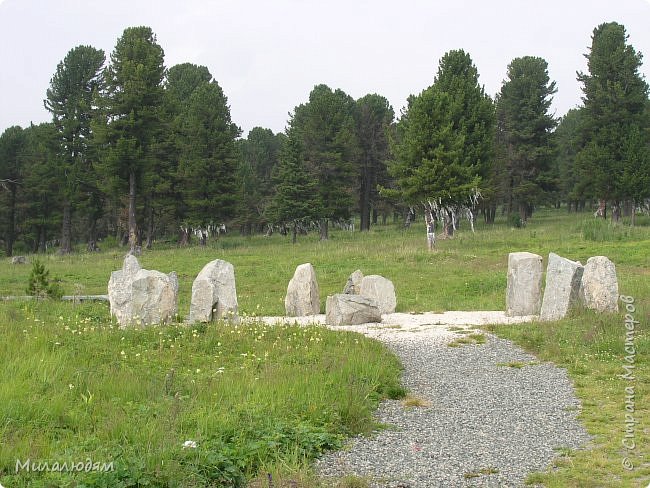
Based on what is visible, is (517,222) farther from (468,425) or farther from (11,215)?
(11,215)

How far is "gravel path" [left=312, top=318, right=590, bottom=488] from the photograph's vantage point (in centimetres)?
621

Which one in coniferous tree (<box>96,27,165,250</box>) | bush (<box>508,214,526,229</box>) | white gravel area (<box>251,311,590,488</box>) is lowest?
white gravel area (<box>251,311,590,488</box>)

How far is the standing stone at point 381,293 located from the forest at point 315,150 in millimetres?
14903

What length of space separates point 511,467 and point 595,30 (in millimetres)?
49177

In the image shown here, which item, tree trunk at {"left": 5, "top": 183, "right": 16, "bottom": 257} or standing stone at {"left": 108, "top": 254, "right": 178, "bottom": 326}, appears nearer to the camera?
standing stone at {"left": 108, "top": 254, "right": 178, "bottom": 326}

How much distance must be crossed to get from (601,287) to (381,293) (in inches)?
Answer: 234

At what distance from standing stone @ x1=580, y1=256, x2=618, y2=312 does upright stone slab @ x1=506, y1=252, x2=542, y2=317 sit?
1.66m

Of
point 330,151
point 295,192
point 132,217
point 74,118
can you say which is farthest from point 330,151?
point 74,118

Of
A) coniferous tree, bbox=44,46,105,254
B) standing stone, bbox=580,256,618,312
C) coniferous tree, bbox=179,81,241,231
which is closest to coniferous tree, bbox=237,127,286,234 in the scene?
coniferous tree, bbox=179,81,241,231

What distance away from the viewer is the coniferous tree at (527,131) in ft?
163

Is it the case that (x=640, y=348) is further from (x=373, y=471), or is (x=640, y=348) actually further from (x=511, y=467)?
(x=373, y=471)

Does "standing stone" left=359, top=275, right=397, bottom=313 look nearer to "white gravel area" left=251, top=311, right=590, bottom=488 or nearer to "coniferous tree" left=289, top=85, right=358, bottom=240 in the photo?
"white gravel area" left=251, top=311, right=590, bottom=488

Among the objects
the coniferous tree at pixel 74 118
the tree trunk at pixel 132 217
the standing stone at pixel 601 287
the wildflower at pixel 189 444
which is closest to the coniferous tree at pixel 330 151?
the tree trunk at pixel 132 217

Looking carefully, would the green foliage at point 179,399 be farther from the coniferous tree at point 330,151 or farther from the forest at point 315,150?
the coniferous tree at point 330,151
